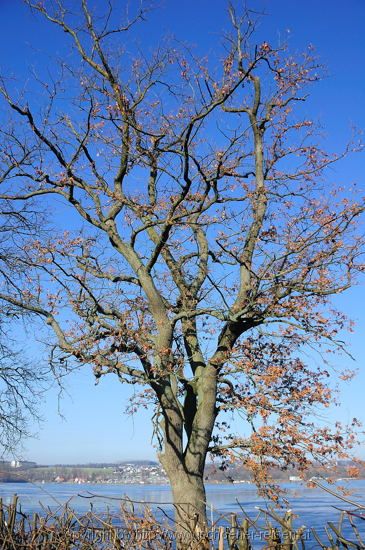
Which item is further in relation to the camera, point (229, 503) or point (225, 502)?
point (225, 502)

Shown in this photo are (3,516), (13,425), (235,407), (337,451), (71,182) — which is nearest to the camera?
(3,516)

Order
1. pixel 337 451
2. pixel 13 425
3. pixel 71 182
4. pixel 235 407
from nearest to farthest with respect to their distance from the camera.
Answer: pixel 337 451 < pixel 235 407 < pixel 71 182 < pixel 13 425

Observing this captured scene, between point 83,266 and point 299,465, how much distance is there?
212 inches

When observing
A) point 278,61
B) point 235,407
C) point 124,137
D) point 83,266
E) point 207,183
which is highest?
point 278,61

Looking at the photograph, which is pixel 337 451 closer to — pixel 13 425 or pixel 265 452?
pixel 265 452

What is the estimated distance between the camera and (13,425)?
13359 mm

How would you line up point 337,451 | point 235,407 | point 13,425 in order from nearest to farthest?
1. point 337,451
2. point 235,407
3. point 13,425

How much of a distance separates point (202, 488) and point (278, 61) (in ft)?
26.0

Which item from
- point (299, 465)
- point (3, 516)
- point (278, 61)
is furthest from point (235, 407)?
point (278, 61)

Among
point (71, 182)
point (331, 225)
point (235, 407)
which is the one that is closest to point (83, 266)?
point (71, 182)

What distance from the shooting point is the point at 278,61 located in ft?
37.7

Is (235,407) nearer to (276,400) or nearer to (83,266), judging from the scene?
(276,400)

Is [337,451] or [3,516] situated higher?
[337,451]

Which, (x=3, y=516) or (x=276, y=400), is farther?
(x=276, y=400)
